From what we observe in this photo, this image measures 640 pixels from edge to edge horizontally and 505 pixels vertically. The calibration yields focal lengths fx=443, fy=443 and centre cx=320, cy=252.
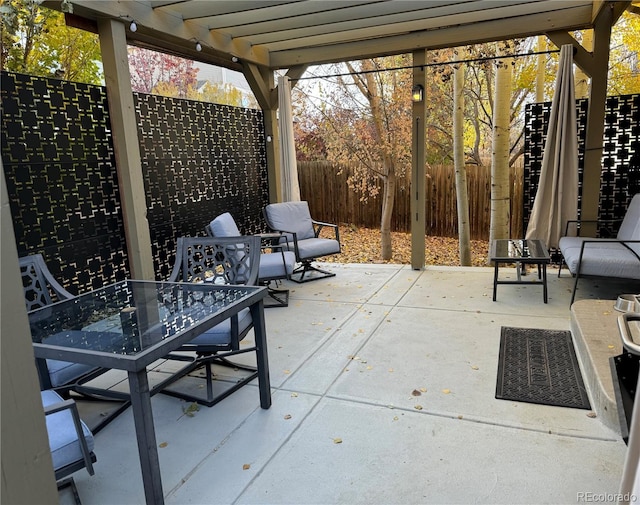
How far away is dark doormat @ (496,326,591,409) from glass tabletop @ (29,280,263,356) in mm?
1656

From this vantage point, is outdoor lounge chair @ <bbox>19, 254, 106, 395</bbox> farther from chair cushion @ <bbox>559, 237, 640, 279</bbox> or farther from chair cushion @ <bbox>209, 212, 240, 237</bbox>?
chair cushion @ <bbox>559, 237, 640, 279</bbox>

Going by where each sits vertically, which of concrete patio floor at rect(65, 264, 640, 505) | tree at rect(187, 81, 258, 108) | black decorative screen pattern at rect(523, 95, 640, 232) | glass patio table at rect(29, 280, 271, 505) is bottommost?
concrete patio floor at rect(65, 264, 640, 505)

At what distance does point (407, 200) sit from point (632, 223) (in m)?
5.42

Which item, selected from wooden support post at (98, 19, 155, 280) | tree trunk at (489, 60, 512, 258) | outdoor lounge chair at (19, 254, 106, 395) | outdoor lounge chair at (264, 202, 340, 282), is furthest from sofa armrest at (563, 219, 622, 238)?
outdoor lounge chair at (19, 254, 106, 395)

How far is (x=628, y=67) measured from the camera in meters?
8.34

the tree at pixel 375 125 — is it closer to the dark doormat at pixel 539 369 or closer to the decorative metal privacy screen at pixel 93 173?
the decorative metal privacy screen at pixel 93 173

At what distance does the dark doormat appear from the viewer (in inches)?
99.5

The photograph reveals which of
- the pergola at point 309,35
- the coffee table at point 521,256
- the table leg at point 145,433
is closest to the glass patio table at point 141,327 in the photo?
the table leg at point 145,433

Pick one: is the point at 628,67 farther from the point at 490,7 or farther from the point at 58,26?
the point at 58,26

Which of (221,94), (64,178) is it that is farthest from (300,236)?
(221,94)

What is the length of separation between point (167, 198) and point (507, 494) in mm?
3865

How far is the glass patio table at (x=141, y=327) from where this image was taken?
1.70 meters

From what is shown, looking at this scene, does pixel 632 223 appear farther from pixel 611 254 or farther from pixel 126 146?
pixel 126 146

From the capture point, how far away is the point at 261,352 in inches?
98.9
